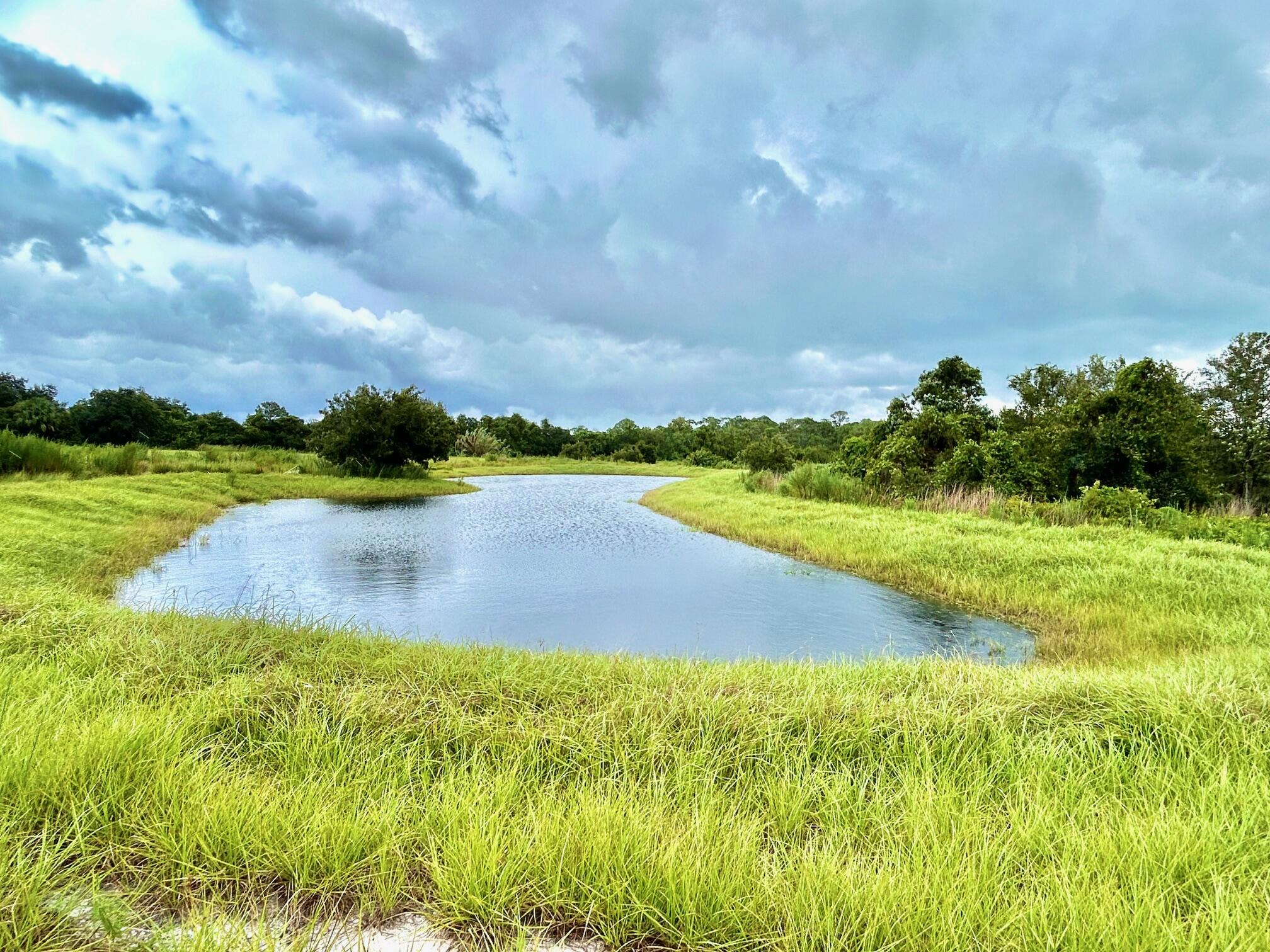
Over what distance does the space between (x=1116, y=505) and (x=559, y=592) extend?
34.3ft

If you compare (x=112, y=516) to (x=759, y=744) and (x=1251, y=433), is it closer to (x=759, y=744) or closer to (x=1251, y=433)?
(x=759, y=744)

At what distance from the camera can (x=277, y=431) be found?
56562 mm

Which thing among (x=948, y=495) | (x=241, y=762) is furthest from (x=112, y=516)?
(x=948, y=495)

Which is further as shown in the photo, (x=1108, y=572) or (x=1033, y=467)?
(x=1033, y=467)

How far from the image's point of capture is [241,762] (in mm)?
2549

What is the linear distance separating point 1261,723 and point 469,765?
3867 mm

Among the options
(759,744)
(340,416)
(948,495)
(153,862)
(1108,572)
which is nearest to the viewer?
(153,862)

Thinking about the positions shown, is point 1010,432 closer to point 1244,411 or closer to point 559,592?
point 1244,411

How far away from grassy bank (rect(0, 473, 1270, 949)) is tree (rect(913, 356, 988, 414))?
15860mm

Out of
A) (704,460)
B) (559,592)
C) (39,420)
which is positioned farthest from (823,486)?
(704,460)

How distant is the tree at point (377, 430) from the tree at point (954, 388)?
20.2 metres

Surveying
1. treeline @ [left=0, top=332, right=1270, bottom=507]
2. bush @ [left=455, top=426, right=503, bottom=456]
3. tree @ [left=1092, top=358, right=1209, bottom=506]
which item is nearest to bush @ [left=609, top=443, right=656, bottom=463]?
bush @ [left=455, top=426, right=503, bottom=456]

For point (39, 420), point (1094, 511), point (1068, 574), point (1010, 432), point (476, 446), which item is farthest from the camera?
point (476, 446)

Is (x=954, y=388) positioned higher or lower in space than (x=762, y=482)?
higher
